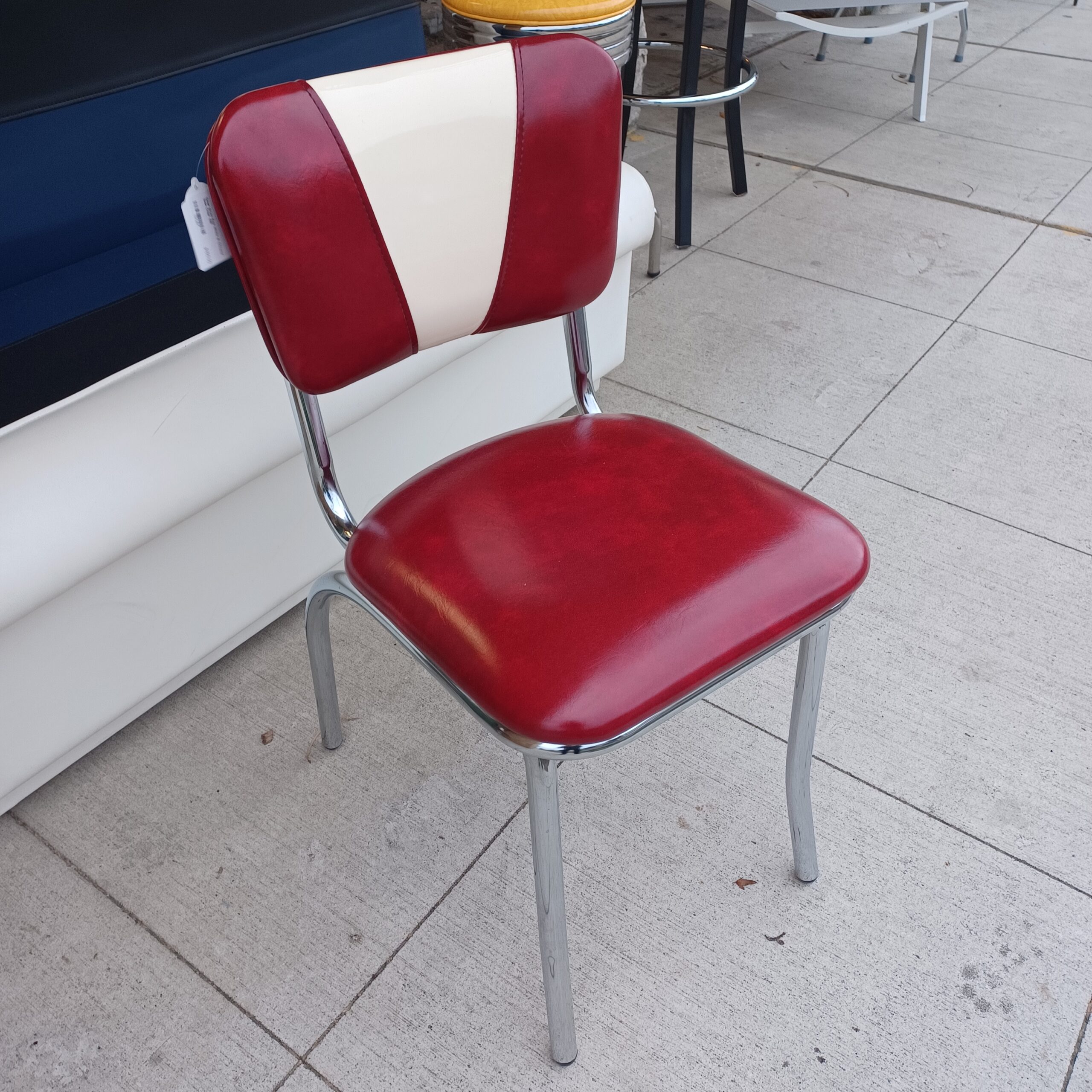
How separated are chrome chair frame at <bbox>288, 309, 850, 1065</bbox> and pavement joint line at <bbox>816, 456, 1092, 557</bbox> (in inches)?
31.6

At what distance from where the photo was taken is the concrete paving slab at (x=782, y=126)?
309 centimetres

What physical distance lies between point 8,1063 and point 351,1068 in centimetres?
36

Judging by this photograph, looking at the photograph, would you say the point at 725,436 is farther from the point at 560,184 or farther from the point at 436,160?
the point at 436,160

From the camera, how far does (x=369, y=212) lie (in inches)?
34.8

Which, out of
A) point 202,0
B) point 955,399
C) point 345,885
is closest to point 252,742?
point 345,885

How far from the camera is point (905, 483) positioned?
1.78 m

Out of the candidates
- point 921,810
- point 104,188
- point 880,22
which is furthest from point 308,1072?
point 880,22

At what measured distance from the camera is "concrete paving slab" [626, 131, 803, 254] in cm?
263

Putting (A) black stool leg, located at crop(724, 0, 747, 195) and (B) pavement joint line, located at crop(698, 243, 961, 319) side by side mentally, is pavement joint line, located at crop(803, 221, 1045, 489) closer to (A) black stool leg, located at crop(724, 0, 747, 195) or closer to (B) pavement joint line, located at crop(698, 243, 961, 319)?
(B) pavement joint line, located at crop(698, 243, 961, 319)

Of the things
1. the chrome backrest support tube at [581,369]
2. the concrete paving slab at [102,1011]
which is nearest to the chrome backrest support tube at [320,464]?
the chrome backrest support tube at [581,369]

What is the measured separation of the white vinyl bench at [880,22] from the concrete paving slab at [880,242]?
56 cm

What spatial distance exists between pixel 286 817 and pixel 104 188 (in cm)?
85

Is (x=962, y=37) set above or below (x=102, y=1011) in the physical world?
above

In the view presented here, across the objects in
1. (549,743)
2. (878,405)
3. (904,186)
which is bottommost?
(878,405)
